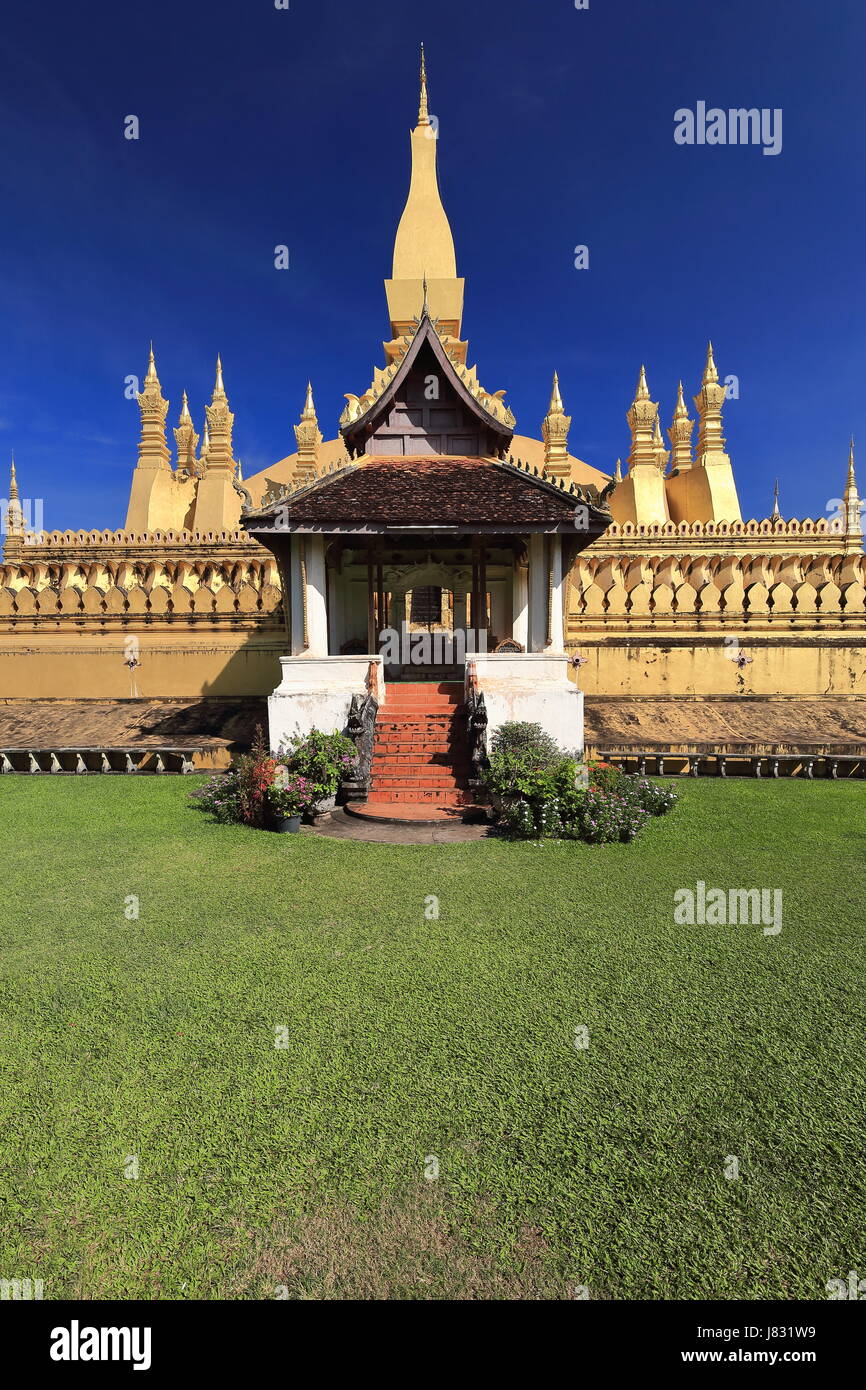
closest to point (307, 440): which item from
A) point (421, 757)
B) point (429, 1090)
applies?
point (421, 757)

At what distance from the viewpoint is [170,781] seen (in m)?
11.7

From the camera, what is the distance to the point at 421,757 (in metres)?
10.5

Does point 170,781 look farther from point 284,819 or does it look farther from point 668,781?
point 668,781

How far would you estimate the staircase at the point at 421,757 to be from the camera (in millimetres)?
9328

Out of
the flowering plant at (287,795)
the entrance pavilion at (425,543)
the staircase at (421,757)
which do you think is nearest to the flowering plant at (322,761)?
the flowering plant at (287,795)

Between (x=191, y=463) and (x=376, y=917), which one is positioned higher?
(x=191, y=463)

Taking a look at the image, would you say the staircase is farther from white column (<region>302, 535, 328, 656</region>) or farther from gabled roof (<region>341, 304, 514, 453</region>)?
gabled roof (<region>341, 304, 514, 453</region>)

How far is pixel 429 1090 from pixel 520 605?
1344cm

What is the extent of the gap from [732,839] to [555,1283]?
21.0 ft

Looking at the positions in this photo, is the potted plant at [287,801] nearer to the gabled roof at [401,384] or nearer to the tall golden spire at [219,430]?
the gabled roof at [401,384]

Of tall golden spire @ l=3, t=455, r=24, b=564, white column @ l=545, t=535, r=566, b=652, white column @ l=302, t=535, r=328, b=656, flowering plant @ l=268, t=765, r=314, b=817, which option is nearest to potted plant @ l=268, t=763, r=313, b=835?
flowering plant @ l=268, t=765, r=314, b=817

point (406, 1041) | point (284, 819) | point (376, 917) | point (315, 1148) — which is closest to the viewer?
point (315, 1148)

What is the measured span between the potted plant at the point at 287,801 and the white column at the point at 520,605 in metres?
8.01
